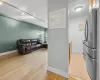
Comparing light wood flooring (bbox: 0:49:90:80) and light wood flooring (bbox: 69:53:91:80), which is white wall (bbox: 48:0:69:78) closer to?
light wood flooring (bbox: 0:49:90:80)

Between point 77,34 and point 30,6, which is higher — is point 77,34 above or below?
below

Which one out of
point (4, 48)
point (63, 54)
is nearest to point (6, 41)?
point (4, 48)

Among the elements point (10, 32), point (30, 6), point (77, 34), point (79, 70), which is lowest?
point (79, 70)

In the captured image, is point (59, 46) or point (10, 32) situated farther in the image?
point (10, 32)

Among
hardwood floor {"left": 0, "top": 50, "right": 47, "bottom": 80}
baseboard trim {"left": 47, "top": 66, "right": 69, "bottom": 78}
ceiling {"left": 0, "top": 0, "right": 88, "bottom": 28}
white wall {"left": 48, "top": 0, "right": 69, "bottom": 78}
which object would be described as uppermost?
ceiling {"left": 0, "top": 0, "right": 88, "bottom": 28}

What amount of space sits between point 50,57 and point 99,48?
1440mm

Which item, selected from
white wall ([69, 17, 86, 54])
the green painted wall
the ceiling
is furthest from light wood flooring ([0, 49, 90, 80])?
the ceiling

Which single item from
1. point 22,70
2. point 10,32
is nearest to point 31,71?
point 22,70

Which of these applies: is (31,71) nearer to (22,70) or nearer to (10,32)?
(22,70)

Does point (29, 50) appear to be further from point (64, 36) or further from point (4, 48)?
point (64, 36)

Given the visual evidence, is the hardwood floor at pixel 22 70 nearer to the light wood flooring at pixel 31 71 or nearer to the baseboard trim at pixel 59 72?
the light wood flooring at pixel 31 71

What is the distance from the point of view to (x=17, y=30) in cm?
577

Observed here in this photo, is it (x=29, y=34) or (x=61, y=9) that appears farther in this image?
(x=29, y=34)

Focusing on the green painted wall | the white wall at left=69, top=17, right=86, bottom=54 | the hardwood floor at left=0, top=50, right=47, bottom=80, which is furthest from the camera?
the white wall at left=69, top=17, right=86, bottom=54
